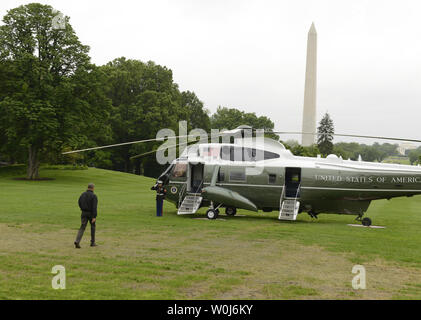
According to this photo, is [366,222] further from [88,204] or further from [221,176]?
[88,204]

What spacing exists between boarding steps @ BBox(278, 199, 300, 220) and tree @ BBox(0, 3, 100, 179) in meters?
31.5

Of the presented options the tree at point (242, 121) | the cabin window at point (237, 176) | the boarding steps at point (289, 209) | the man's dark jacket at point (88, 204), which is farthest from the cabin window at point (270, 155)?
the tree at point (242, 121)

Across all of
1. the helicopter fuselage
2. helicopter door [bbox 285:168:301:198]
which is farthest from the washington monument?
helicopter door [bbox 285:168:301:198]

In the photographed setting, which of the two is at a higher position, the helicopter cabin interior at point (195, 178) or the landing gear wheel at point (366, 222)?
the helicopter cabin interior at point (195, 178)

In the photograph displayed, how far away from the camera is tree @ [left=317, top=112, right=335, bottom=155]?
10769 cm

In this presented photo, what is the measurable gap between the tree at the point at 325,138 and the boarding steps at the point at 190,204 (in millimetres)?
87089

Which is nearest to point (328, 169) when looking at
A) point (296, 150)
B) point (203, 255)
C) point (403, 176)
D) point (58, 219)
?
point (403, 176)

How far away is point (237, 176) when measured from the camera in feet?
67.6

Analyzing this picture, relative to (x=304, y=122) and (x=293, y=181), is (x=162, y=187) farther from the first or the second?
(x=304, y=122)

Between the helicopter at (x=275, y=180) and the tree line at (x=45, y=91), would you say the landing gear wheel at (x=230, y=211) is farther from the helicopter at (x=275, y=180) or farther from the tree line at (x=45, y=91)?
the tree line at (x=45, y=91)

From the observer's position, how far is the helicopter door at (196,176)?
2158cm

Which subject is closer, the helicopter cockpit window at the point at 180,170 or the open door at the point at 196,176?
the helicopter cockpit window at the point at 180,170

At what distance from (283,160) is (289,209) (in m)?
2.40

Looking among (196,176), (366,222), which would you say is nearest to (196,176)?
(196,176)
